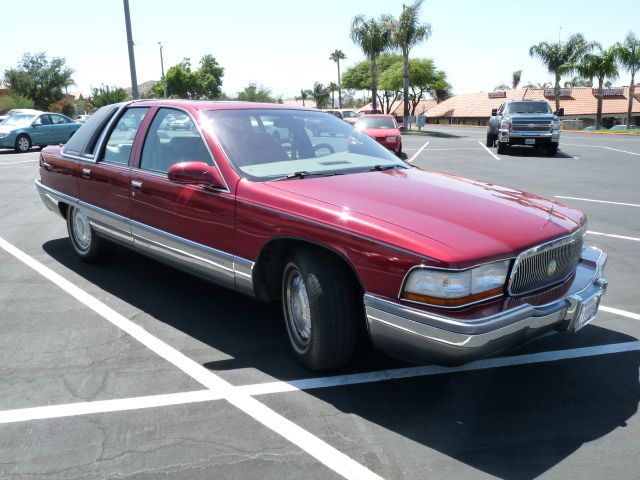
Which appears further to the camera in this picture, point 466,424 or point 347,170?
Result: point 347,170

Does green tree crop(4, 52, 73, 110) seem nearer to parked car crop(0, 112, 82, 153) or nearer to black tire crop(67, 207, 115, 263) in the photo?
parked car crop(0, 112, 82, 153)

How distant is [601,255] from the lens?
12.8 ft

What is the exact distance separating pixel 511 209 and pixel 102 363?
2662mm

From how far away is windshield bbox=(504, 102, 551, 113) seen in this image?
19.6 m

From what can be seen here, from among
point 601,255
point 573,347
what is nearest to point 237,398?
point 573,347

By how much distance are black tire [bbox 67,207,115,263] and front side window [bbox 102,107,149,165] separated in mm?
793

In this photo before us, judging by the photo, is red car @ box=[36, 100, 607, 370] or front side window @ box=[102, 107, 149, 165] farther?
front side window @ box=[102, 107, 149, 165]

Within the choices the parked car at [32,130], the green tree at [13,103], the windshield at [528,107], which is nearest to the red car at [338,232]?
the windshield at [528,107]

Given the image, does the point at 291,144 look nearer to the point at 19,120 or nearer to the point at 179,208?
the point at 179,208

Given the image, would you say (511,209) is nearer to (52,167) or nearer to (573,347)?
(573,347)

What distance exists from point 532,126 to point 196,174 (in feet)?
56.6

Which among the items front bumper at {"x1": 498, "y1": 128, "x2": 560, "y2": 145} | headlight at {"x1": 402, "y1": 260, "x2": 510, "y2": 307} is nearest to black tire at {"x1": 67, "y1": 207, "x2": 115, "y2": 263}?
headlight at {"x1": 402, "y1": 260, "x2": 510, "y2": 307}

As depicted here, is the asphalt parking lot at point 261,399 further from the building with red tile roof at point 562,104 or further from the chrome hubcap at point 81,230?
the building with red tile roof at point 562,104

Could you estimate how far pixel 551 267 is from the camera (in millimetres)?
3283
